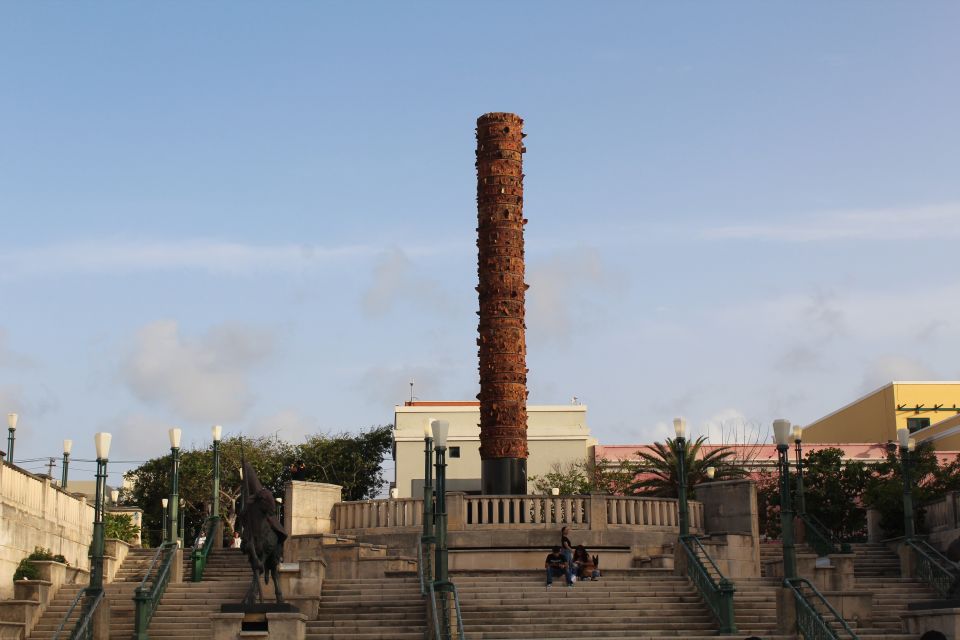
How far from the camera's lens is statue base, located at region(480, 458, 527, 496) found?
4037 cm

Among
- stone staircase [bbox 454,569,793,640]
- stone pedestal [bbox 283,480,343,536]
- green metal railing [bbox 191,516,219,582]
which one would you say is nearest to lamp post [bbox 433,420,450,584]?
stone staircase [bbox 454,569,793,640]

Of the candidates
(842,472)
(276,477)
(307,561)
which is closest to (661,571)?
(307,561)

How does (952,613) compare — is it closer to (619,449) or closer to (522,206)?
(522,206)

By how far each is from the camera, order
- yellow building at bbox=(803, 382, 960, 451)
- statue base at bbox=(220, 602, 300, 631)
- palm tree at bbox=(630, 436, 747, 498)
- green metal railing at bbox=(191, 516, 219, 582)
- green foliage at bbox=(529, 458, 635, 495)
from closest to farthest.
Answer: statue base at bbox=(220, 602, 300, 631), green metal railing at bbox=(191, 516, 219, 582), palm tree at bbox=(630, 436, 747, 498), green foliage at bbox=(529, 458, 635, 495), yellow building at bbox=(803, 382, 960, 451)

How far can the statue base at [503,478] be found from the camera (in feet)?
132

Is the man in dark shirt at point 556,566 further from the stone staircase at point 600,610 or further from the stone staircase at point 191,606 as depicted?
the stone staircase at point 191,606

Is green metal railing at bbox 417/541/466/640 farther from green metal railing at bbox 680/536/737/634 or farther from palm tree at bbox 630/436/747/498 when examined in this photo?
palm tree at bbox 630/436/747/498

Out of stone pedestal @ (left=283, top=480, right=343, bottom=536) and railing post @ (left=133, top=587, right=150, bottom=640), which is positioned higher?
stone pedestal @ (left=283, top=480, right=343, bottom=536)

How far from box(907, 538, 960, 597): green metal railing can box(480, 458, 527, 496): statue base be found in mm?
10692

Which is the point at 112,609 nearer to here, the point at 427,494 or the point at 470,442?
the point at 427,494

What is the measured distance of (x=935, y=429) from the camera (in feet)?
232

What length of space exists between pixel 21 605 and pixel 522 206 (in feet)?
62.5

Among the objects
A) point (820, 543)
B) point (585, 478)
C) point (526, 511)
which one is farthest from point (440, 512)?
point (585, 478)

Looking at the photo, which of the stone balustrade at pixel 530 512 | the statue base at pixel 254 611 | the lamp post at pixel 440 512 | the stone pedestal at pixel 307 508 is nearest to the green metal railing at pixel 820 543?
the stone balustrade at pixel 530 512
